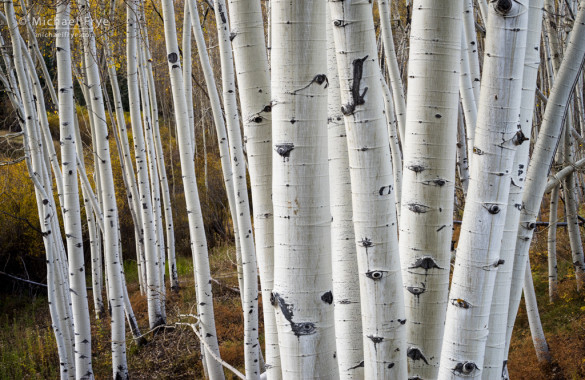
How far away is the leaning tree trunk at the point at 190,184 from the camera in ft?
16.6

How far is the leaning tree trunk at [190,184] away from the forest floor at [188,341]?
46 cm

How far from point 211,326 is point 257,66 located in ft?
14.6

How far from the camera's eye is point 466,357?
1448 mm

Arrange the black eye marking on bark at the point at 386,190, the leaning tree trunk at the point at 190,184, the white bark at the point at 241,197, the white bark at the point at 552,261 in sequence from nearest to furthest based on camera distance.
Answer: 1. the black eye marking on bark at the point at 386,190
2. the white bark at the point at 241,197
3. the leaning tree trunk at the point at 190,184
4. the white bark at the point at 552,261

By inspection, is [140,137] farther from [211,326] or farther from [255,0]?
[255,0]

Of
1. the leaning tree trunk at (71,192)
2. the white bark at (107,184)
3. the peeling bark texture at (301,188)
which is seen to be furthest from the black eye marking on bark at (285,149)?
the white bark at (107,184)

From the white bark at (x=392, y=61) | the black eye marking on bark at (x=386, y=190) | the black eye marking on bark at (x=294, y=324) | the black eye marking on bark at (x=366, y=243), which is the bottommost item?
the black eye marking on bark at (x=294, y=324)

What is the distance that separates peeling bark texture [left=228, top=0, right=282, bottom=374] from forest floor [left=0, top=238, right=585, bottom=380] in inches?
146

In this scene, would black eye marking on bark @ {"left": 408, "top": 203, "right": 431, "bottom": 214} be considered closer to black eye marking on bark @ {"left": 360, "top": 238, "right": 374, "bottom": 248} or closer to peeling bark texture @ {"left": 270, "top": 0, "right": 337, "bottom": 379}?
black eye marking on bark @ {"left": 360, "top": 238, "right": 374, "bottom": 248}

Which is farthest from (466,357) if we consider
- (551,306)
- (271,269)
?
(551,306)

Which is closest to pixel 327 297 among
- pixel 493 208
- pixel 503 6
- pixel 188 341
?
pixel 493 208

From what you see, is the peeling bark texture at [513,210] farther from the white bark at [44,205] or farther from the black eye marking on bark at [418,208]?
the white bark at [44,205]

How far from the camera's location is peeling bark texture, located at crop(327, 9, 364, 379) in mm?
1701

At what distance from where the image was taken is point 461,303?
4.81 feet
